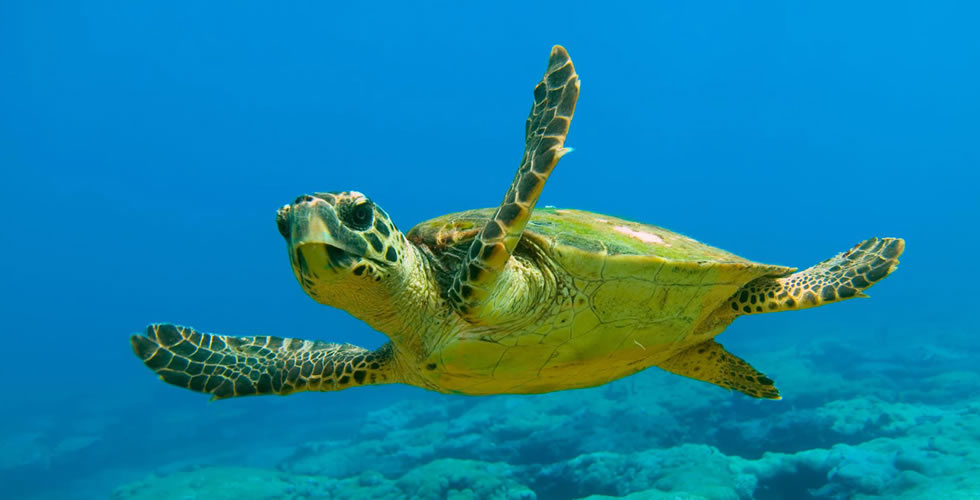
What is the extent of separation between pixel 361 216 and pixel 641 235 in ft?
6.47

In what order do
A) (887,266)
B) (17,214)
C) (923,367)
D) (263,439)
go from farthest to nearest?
1. (17,214)
2. (263,439)
3. (923,367)
4. (887,266)

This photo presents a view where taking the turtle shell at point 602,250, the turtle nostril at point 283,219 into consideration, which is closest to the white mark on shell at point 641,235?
the turtle shell at point 602,250

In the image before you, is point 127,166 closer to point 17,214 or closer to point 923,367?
point 17,214

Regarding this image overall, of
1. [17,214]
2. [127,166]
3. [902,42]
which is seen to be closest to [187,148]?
[127,166]

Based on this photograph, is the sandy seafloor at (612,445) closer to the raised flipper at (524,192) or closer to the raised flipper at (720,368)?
the raised flipper at (720,368)

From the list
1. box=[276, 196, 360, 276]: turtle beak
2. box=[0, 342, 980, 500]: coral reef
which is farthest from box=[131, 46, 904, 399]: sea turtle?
box=[0, 342, 980, 500]: coral reef

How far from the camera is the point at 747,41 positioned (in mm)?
100688

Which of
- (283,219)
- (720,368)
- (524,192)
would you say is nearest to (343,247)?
(283,219)

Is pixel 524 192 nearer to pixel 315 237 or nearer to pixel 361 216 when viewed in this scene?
pixel 361 216

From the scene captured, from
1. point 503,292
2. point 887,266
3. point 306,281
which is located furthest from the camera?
point 887,266

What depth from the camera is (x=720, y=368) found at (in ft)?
15.9

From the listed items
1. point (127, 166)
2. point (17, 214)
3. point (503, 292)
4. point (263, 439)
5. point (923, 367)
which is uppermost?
point (127, 166)

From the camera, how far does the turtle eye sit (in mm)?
2432

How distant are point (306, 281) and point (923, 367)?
20521 millimetres
